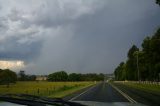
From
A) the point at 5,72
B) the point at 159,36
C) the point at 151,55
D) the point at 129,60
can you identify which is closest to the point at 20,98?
the point at 159,36

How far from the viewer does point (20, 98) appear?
3928 millimetres

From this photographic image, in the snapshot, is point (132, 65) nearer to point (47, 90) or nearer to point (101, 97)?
point (47, 90)

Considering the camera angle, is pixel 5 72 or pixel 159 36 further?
pixel 5 72

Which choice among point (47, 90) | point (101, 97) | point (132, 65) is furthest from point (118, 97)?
point (132, 65)

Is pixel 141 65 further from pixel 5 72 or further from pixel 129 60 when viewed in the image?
pixel 5 72

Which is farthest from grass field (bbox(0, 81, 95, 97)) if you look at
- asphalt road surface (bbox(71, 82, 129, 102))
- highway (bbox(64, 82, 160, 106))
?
highway (bbox(64, 82, 160, 106))

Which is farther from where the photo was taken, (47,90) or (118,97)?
(47,90)

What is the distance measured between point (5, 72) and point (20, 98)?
7841 inches

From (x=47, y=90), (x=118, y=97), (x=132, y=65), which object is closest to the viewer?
(x=118, y=97)

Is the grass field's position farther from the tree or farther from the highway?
Answer: the tree

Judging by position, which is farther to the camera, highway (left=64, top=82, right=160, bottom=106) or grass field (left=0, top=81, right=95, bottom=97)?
grass field (left=0, top=81, right=95, bottom=97)

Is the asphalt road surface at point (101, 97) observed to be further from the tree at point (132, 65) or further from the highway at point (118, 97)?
the tree at point (132, 65)

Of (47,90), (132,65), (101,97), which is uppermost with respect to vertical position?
(132,65)

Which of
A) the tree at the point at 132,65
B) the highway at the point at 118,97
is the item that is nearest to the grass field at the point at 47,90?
the highway at the point at 118,97
